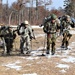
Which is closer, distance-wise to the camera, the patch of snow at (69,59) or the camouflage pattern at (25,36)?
the patch of snow at (69,59)

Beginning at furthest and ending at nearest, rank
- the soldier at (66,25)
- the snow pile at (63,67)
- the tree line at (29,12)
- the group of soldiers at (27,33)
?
the tree line at (29,12) < the soldier at (66,25) < the group of soldiers at (27,33) < the snow pile at (63,67)

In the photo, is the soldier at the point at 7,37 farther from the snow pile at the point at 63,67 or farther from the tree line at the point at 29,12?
the tree line at the point at 29,12

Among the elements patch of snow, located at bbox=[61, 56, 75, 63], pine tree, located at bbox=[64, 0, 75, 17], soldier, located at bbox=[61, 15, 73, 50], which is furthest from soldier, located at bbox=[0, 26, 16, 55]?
pine tree, located at bbox=[64, 0, 75, 17]

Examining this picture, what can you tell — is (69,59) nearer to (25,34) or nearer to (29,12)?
(25,34)

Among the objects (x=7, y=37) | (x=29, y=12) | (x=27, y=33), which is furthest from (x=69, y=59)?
(x=29, y=12)

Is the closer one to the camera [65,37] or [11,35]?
[11,35]

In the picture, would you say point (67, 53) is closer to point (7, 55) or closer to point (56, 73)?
point (7, 55)

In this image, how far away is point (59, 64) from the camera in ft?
39.1

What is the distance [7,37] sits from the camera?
1484 cm

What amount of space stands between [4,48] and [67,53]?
287cm

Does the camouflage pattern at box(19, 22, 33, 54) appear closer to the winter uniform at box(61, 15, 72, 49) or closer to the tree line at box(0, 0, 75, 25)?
the winter uniform at box(61, 15, 72, 49)

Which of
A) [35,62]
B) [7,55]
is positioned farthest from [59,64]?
[7,55]

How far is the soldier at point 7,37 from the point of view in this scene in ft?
48.3

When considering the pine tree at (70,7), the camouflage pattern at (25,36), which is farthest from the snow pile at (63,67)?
the pine tree at (70,7)
